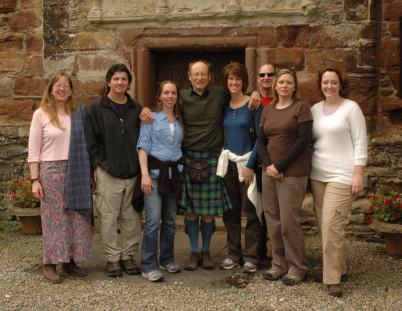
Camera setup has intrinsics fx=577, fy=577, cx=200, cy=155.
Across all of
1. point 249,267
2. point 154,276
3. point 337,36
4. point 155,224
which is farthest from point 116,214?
point 337,36

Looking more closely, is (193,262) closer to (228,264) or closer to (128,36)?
(228,264)

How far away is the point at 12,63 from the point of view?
7.04m

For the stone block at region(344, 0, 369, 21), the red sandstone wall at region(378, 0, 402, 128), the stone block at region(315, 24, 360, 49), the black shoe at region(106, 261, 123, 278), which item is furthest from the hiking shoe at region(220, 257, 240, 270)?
the stone block at region(344, 0, 369, 21)

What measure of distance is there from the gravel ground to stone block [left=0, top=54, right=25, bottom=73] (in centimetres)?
283

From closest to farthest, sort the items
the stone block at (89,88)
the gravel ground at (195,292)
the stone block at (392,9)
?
the gravel ground at (195,292), the stone block at (392,9), the stone block at (89,88)

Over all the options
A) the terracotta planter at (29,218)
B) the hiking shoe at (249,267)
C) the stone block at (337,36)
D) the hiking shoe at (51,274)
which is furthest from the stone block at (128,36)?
the hiking shoe at (249,267)

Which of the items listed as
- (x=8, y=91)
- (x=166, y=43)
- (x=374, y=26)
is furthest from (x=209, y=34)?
(x=8, y=91)

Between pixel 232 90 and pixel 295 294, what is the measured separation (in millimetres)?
1657

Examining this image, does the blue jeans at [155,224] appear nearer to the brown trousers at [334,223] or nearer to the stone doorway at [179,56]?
the brown trousers at [334,223]

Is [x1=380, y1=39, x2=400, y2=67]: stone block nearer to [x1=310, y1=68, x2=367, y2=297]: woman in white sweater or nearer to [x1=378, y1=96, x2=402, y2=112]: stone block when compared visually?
Result: [x1=378, y1=96, x2=402, y2=112]: stone block

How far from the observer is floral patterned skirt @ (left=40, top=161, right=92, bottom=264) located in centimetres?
457

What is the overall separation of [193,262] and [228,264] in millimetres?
298

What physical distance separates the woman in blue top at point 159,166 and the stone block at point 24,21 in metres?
2.96

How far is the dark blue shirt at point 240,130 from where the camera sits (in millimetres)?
4617
